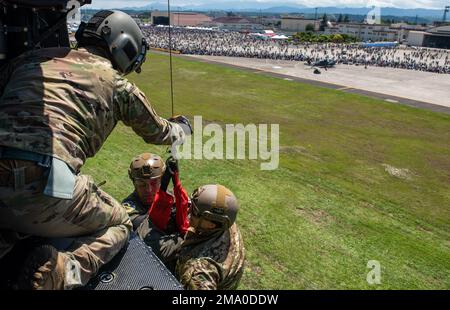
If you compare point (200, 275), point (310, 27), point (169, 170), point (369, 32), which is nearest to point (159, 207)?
point (169, 170)

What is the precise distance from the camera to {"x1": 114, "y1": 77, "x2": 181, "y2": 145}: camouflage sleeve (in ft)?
11.6

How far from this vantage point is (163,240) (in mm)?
4461

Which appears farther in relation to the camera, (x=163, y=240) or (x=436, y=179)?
(x=436, y=179)

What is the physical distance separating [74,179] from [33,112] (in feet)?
1.94

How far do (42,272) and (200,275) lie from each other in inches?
53.8

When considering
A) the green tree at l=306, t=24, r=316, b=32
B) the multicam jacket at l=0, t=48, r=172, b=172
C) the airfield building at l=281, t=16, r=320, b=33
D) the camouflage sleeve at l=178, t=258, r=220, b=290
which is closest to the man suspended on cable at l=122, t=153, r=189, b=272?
the camouflage sleeve at l=178, t=258, r=220, b=290

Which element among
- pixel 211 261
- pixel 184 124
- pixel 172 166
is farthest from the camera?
pixel 172 166

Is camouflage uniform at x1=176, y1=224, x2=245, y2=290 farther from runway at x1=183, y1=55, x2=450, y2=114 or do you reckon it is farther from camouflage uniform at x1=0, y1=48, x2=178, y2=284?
runway at x1=183, y1=55, x2=450, y2=114

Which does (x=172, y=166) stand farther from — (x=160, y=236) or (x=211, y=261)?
(x=211, y=261)

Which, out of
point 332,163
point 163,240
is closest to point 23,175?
point 163,240

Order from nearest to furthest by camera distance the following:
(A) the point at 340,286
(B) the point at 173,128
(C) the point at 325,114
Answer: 1. (B) the point at 173,128
2. (A) the point at 340,286
3. (C) the point at 325,114

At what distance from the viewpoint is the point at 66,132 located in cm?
305

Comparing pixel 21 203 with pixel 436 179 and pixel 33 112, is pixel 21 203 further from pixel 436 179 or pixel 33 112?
pixel 436 179

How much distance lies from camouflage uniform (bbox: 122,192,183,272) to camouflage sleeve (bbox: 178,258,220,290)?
0.70 metres
